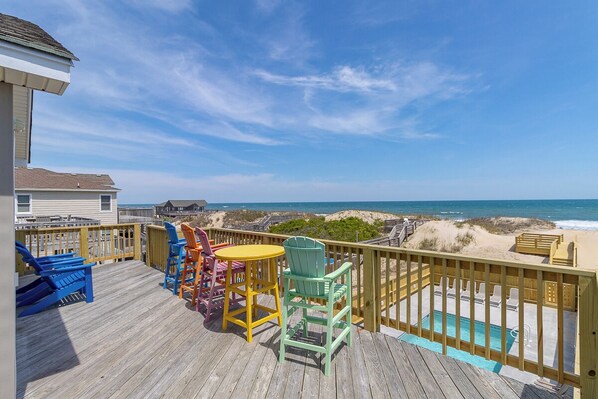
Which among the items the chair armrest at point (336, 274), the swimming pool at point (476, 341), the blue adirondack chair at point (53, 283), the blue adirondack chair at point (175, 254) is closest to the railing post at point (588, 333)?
the chair armrest at point (336, 274)

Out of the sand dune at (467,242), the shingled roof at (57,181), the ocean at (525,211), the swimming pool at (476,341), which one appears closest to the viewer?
the swimming pool at (476,341)

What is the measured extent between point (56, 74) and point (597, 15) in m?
9.54

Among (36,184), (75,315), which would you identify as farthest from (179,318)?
(36,184)

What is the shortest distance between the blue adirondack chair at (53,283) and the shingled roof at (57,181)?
13.9 m

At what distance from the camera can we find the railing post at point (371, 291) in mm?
3082

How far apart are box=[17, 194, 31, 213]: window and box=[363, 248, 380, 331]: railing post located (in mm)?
18165

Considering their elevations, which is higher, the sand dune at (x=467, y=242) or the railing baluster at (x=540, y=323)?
the railing baluster at (x=540, y=323)

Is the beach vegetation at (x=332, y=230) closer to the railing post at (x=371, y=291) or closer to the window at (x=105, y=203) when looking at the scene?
the window at (x=105, y=203)

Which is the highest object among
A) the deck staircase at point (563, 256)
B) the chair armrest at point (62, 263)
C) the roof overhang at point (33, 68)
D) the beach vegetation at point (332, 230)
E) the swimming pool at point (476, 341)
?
the roof overhang at point (33, 68)

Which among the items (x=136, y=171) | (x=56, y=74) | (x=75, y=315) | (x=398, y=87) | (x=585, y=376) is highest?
(x=398, y=87)

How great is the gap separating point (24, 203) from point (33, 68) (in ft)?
57.6

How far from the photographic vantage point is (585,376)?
1.95 m

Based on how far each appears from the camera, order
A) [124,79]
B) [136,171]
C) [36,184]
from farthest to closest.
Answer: [136,171]
[36,184]
[124,79]

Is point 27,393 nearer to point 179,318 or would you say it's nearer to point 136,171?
point 179,318
